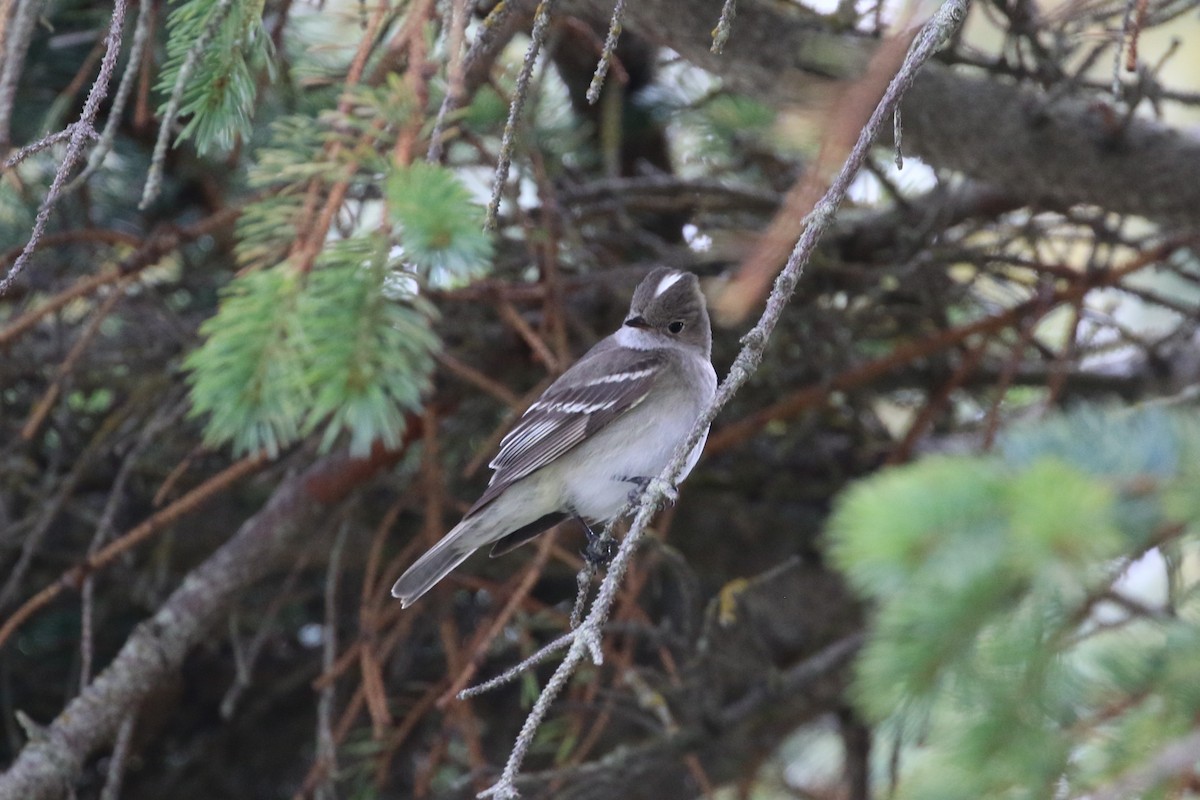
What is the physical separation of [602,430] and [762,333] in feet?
5.19

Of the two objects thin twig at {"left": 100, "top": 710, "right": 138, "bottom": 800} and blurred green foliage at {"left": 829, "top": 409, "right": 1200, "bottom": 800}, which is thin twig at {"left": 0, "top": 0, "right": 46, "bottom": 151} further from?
blurred green foliage at {"left": 829, "top": 409, "right": 1200, "bottom": 800}

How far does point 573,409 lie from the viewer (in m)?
3.46

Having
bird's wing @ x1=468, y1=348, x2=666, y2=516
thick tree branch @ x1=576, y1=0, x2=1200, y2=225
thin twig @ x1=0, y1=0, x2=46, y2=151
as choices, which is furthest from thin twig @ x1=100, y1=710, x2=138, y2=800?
thick tree branch @ x1=576, y1=0, x2=1200, y2=225

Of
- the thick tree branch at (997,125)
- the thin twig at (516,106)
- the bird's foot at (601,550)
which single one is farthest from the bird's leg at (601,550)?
the thin twig at (516,106)

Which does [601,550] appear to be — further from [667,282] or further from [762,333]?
[762,333]

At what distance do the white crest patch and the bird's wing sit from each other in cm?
19

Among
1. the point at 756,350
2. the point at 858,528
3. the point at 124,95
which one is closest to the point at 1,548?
the point at 124,95

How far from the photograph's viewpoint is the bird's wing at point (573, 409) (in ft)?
11.0

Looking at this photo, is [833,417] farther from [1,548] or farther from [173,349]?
[1,548]

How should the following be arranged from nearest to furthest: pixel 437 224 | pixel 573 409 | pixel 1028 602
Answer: pixel 1028 602
pixel 437 224
pixel 573 409

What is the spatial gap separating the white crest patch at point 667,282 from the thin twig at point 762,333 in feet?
4.87

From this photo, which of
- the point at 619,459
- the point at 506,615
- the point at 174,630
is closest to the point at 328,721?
the point at 174,630

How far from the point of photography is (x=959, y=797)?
1428 millimetres

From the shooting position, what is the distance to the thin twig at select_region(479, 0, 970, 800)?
1.76m
